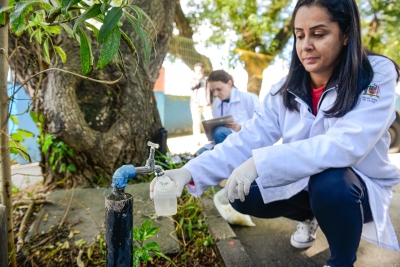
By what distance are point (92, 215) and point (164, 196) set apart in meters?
1.05

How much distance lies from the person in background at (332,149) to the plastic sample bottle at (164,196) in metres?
0.08

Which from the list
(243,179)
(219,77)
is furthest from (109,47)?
(219,77)

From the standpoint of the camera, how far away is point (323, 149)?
3.64 ft

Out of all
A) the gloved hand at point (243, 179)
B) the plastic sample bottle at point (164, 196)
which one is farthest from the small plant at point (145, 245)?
the gloved hand at point (243, 179)

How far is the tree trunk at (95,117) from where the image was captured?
2332mm

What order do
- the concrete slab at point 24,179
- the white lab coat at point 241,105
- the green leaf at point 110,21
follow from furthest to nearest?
the white lab coat at point 241,105 < the concrete slab at point 24,179 < the green leaf at point 110,21

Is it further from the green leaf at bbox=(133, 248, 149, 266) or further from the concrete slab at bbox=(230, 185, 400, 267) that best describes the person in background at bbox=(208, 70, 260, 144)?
the green leaf at bbox=(133, 248, 149, 266)

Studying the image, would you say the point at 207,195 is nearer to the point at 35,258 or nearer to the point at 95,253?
the point at 95,253

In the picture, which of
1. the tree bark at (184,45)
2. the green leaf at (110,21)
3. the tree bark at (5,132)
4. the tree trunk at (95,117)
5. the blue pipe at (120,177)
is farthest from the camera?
the tree bark at (184,45)

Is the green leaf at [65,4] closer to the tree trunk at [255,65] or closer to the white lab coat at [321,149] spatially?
the white lab coat at [321,149]

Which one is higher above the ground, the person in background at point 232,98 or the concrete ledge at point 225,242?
the person in background at point 232,98

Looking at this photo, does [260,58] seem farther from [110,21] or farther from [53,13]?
[110,21]

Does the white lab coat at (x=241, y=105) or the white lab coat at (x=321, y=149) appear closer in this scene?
the white lab coat at (x=321, y=149)

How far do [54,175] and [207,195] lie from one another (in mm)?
1414
